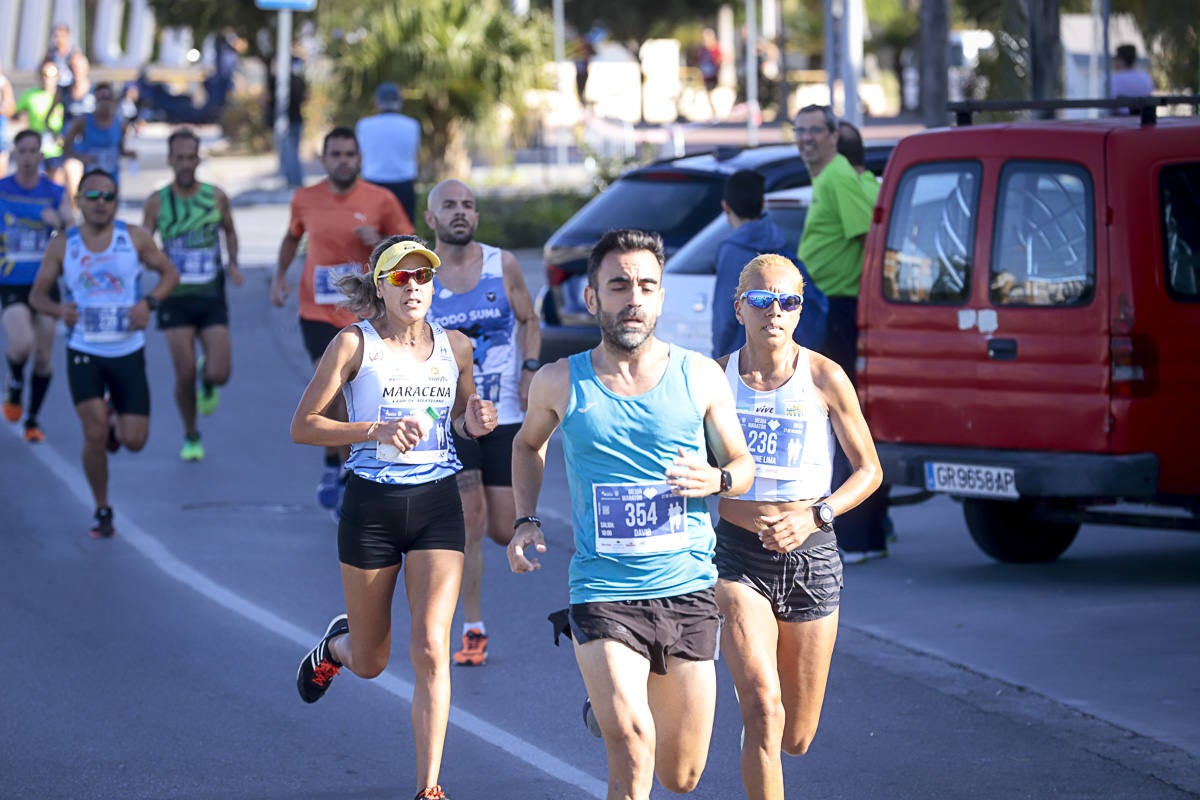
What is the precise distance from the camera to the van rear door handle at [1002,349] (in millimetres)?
9562

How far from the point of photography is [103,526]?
448 inches

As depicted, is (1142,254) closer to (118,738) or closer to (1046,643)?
(1046,643)

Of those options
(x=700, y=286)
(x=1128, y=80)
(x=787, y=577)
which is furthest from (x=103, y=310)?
(x=1128, y=80)

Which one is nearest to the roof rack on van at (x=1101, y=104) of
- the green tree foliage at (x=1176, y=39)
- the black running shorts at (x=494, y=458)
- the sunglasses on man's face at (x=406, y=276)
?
the black running shorts at (x=494, y=458)

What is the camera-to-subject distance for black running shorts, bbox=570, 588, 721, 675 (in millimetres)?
5406

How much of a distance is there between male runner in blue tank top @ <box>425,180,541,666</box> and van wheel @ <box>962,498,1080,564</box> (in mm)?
→ 2878

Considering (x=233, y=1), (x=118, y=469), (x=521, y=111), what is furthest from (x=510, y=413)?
(x=233, y=1)

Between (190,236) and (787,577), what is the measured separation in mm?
8391

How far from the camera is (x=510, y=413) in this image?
8.76 m

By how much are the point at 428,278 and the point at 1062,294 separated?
3.78 m

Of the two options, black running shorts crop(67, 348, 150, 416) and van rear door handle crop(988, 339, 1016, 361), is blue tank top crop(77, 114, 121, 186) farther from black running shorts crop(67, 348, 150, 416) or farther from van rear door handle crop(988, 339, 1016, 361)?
van rear door handle crop(988, 339, 1016, 361)

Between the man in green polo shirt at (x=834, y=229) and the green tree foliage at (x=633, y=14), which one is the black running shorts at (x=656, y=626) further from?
the green tree foliage at (x=633, y=14)

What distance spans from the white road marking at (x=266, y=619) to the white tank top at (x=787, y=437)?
1.19 metres

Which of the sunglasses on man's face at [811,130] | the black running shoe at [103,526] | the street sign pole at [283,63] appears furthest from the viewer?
the street sign pole at [283,63]
